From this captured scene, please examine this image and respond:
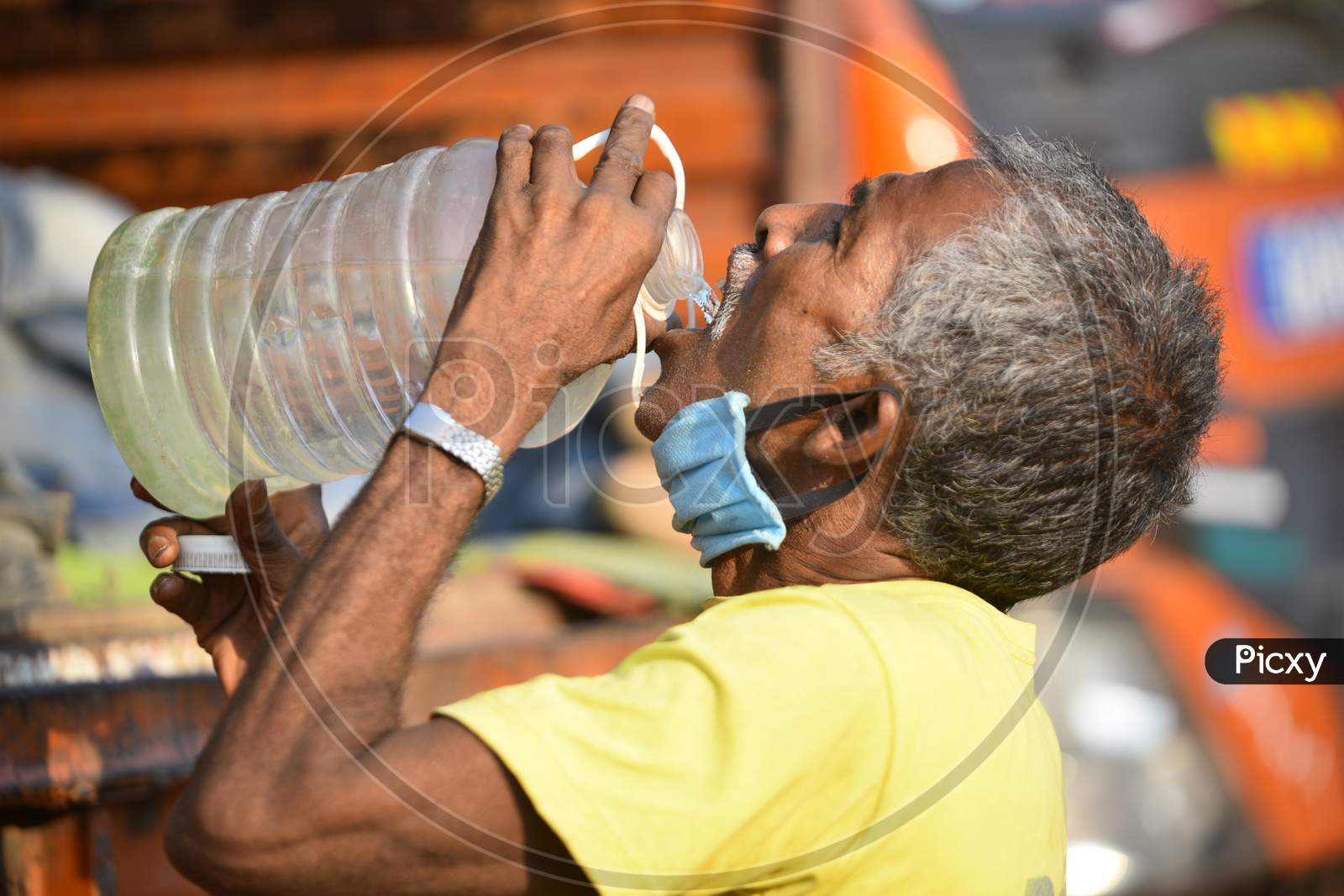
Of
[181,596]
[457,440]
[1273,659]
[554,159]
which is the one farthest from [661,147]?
[1273,659]

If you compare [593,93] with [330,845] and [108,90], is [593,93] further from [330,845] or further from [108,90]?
[330,845]

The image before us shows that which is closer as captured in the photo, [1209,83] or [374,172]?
[374,172]

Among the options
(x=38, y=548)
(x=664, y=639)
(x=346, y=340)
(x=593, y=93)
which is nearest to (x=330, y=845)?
(x=664, y=639)

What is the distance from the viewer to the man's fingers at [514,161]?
5.13 feet

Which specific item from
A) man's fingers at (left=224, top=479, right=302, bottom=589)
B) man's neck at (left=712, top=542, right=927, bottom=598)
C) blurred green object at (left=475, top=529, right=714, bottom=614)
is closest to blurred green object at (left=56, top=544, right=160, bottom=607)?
man's fingers at (left=224, top=479, right=302, bottom=589)

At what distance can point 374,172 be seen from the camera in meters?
2.11

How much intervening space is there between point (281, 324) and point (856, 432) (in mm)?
986

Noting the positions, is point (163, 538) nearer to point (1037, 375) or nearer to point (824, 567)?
point (824, 567)

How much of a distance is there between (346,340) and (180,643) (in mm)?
701

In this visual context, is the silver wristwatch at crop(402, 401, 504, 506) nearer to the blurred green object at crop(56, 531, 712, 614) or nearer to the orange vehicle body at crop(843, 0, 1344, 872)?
the blurred green object at crop(56, 531, 712, 614)

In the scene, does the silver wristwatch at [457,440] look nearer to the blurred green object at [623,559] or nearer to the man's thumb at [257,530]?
the man's thumb at [257,530]

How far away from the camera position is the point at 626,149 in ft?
5.35

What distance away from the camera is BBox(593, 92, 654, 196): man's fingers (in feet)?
5.18

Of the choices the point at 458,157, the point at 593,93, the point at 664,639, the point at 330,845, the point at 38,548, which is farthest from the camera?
the point at 593,93
